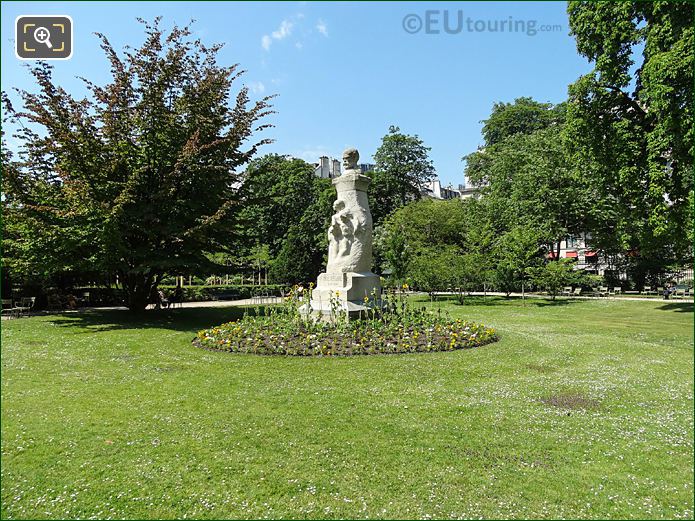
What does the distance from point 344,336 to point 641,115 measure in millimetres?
14692

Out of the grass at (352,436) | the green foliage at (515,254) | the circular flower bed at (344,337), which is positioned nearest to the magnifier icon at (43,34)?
the grass at (352,436)

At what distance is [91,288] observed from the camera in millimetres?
22875

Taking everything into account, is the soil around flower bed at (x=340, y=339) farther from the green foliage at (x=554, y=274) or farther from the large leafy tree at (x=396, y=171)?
the large leafy tree at (x=396, y=171)

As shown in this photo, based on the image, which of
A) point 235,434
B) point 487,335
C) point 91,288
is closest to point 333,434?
point 235,434

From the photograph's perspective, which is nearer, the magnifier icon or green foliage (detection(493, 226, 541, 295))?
the magnifier icon

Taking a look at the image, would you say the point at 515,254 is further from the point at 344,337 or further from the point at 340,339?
the point at 340,339

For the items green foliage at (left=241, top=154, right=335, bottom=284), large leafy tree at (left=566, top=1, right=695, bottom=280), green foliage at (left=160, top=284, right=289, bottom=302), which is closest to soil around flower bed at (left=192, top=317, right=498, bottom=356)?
large leafy tree at (left=566, top=1, right=695, bottom=280)

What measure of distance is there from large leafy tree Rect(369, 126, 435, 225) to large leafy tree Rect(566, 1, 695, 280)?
25576mm

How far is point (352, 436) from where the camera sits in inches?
194

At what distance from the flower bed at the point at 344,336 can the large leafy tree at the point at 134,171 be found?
5.13 metres

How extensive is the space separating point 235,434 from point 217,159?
1316 cm

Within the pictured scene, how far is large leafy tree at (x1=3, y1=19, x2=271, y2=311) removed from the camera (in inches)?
550

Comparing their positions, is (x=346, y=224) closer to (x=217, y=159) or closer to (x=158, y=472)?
(x=217, y=159)

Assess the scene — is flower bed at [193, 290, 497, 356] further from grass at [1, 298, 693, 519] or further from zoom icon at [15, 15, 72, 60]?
zoom icon at [15, 15, 72, 60]
